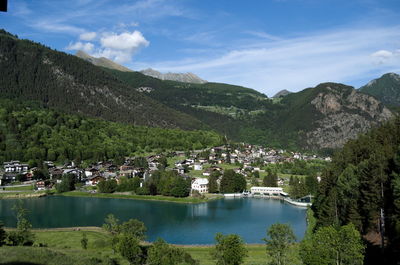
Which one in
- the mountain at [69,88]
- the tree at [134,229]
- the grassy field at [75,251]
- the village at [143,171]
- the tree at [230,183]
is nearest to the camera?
the grassy field at [75,251]

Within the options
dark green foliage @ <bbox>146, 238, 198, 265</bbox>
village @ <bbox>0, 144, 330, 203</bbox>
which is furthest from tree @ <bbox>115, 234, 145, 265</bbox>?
village @ <bbox>0, 144, 330, 203</bbox>

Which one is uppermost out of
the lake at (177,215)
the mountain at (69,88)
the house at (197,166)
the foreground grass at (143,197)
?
the mountain at (69,88)

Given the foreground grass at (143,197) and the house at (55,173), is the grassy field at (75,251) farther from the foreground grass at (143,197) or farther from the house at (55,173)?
the house at (55,173)

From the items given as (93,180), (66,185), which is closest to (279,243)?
(66,185)

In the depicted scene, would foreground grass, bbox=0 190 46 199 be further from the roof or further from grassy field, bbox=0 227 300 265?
grassy field, bbox=0 227 300 265

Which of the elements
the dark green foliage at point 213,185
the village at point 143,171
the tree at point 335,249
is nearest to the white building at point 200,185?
the village at point 143,171

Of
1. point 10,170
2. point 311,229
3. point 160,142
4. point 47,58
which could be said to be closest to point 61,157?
point 10,170
